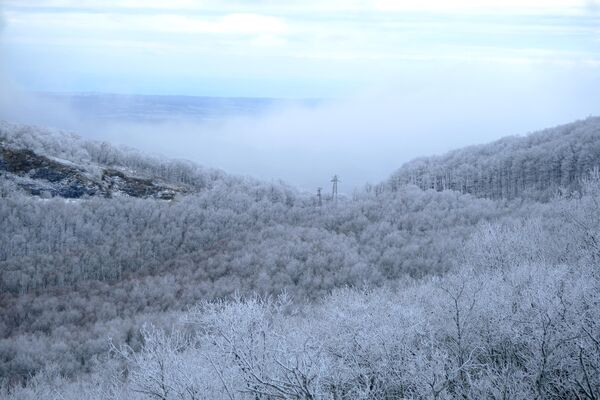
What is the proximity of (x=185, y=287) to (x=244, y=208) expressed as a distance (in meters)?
18.1

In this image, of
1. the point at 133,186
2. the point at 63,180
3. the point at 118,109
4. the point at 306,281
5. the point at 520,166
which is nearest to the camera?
→ the point at 306,281

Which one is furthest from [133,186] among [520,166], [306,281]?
[520,166]

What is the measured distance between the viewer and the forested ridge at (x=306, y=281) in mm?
10570

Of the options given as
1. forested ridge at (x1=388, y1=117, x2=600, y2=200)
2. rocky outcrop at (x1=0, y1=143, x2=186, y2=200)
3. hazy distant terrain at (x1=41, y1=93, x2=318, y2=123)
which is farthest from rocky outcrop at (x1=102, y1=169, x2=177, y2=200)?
hazy distant terrain at (x1=41, y1=93, x2=318, y2=123)

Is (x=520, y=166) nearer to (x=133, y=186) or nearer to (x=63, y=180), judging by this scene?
(x=133, y=186)

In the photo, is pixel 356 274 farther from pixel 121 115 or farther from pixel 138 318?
pixel 121 115

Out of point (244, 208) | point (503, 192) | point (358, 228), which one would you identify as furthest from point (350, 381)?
point (503, 192)

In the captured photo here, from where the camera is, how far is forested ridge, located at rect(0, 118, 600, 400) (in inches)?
416

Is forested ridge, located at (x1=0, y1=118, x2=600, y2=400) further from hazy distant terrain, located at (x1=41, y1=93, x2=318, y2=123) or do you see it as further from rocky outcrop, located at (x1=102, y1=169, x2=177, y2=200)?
hazy distant terrain, located at (x1=41, y1=93, x2=318, y2=123)

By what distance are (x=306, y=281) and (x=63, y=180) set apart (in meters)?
25.2

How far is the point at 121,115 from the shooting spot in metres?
145

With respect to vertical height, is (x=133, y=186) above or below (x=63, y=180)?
below

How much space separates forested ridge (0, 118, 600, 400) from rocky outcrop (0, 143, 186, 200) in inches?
29.4

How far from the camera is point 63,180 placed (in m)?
47.1
